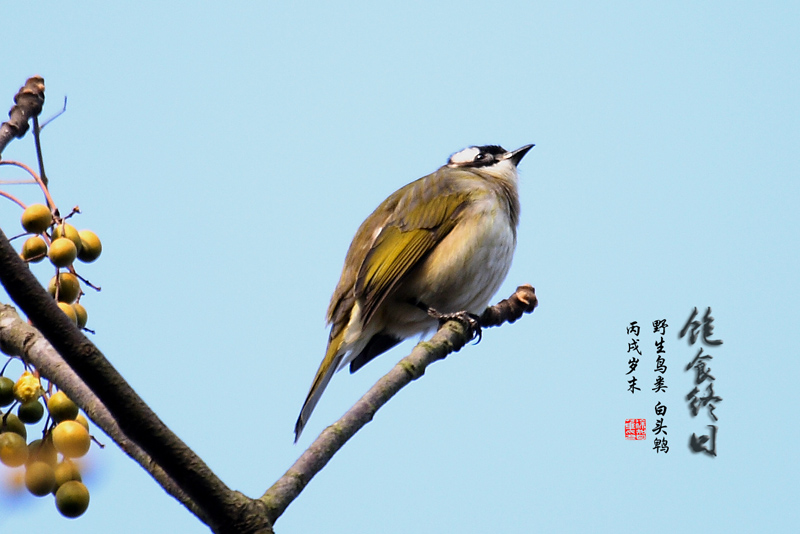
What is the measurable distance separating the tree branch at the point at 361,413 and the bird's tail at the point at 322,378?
1010mm

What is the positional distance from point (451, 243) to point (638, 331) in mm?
2387

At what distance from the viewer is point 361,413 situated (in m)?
2.83

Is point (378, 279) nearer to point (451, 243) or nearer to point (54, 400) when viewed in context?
point (451, 243)

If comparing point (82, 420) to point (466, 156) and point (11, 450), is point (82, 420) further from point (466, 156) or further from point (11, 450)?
point (466, 156)

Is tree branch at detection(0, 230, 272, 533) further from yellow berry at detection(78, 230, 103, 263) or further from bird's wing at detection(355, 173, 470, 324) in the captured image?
bird's wing at detection(355, 173, 470, 324)

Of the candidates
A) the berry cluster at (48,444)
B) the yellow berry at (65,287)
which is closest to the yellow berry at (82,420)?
the berry cluster at (48,444)

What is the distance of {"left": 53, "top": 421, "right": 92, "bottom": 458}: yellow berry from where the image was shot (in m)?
2.58

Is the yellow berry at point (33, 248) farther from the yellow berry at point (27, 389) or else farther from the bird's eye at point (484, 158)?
the bird's eye at point (484, 158)

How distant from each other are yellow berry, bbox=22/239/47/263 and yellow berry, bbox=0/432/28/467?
639mm

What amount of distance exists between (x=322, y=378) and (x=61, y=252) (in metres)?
2.30

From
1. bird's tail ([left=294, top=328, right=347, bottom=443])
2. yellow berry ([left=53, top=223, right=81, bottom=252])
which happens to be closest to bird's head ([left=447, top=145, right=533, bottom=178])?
bird's tail ([left=294, top=328, right=347, bottom=443])

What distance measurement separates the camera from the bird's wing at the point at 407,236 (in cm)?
527

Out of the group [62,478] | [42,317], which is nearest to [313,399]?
[62,478]

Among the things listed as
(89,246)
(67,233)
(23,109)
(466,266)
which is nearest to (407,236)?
(466,266)
